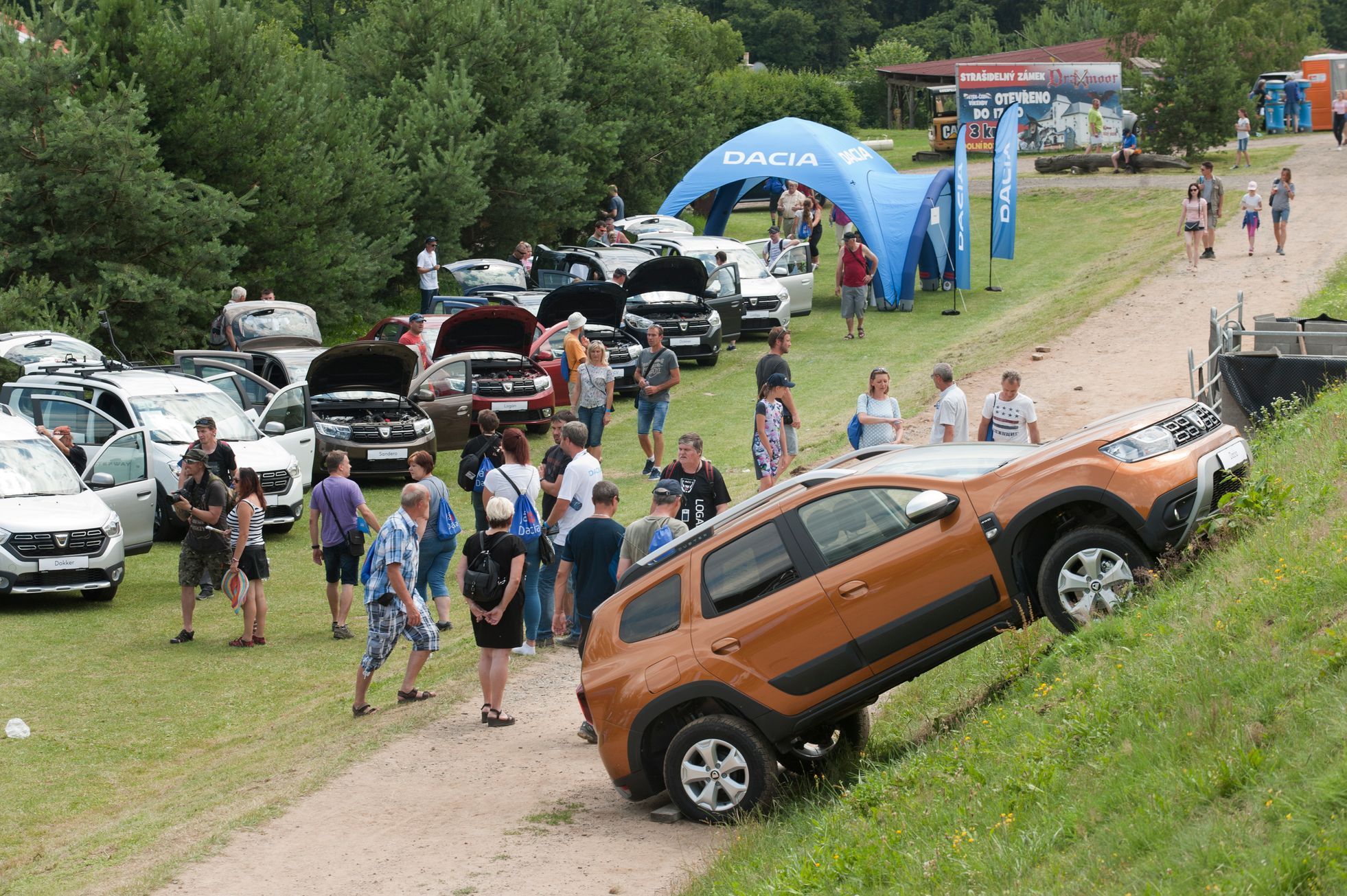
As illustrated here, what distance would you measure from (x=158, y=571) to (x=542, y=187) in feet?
74.9

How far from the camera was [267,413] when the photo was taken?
17875 millimetres

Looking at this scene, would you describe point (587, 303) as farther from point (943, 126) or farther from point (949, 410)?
point (943, 126)

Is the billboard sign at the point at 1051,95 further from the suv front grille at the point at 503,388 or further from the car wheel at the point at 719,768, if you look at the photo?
the car wheel at the point at 719,768

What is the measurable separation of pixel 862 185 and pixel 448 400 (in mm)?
13779

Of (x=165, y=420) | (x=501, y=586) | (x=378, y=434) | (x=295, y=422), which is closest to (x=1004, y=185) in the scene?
(x=378, y=434)

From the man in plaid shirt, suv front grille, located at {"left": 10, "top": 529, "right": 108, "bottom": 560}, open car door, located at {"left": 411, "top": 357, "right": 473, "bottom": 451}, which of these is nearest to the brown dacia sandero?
the man in plaid shirt

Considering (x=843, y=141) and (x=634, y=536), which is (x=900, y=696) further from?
(x=843, y=141)

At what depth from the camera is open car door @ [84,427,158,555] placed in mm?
15352

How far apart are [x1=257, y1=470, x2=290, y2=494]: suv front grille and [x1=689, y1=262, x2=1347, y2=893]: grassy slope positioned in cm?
1013

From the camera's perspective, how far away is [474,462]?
13.1 m

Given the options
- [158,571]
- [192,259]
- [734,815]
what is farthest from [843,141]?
[734,815]

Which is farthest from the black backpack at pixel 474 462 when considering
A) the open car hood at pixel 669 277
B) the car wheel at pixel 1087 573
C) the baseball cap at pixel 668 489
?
the open car hood at pixel 669 277

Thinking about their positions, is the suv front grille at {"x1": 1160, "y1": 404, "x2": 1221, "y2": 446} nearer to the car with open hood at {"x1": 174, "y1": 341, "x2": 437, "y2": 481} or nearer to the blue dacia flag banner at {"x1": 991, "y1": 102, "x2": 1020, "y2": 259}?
the car with open hood at {"x1": 174, "y1": 341, "x2": 437, "y2": 481}

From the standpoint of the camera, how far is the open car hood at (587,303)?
78.0 ft
